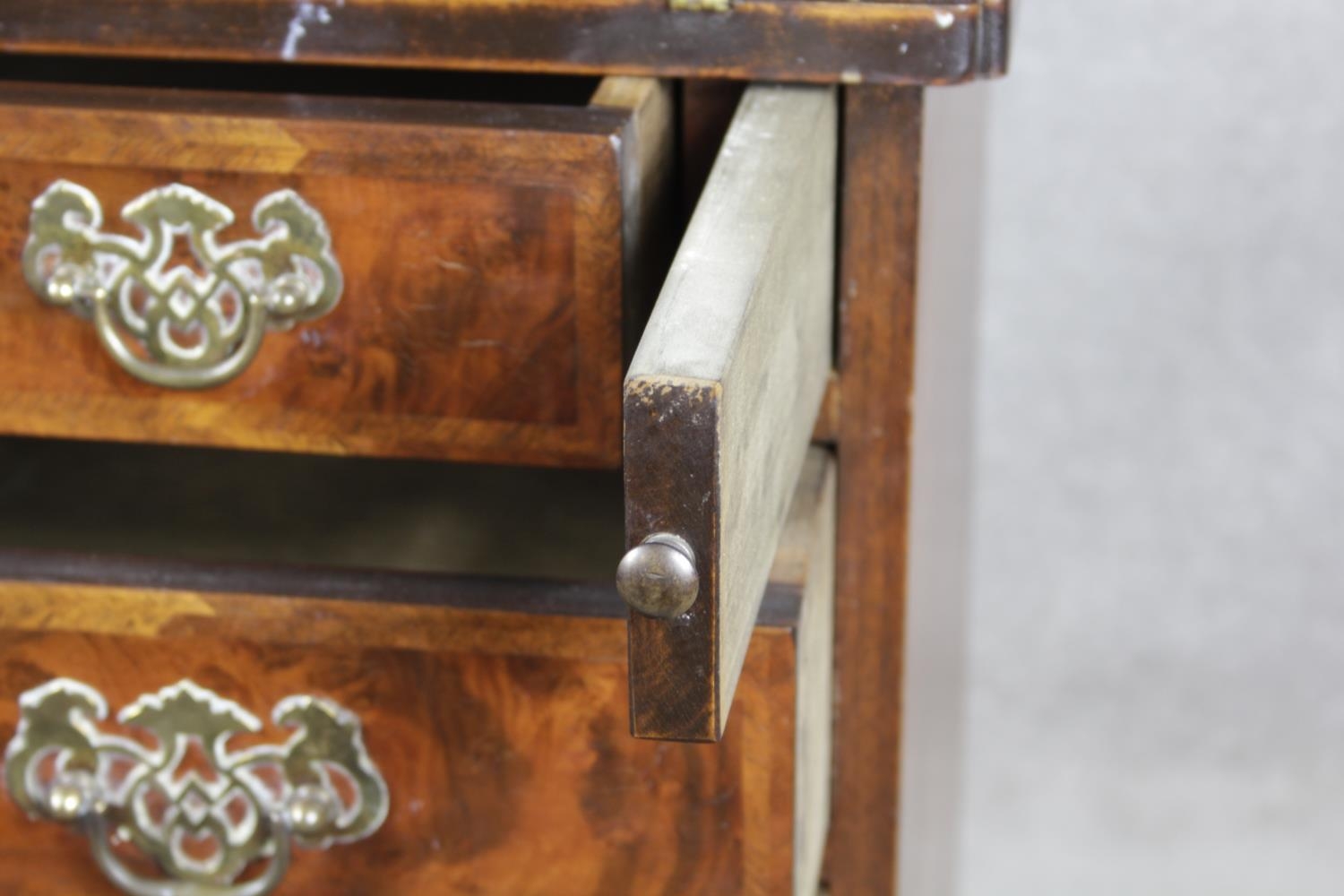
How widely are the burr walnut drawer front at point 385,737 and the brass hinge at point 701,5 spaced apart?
0.15 metres

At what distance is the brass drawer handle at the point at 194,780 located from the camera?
2.10 feet

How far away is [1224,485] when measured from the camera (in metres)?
1.30

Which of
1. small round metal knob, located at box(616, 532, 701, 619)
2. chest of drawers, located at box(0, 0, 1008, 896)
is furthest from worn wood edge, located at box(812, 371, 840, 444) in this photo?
small round metal knob, located at box(616, 532, 701, 619)

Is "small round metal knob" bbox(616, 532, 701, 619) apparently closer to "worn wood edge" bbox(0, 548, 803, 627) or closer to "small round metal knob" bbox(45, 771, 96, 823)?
"worn wood edge" bbox(0, 548, 803, 627)

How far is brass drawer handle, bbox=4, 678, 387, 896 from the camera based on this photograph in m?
0.64

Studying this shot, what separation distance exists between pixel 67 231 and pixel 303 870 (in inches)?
8.7

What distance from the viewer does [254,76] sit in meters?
0.76

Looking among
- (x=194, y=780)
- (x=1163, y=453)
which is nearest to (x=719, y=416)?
(x=194, y=780)

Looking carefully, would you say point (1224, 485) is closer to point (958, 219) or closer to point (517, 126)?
point (958, 219)

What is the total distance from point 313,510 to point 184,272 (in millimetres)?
205

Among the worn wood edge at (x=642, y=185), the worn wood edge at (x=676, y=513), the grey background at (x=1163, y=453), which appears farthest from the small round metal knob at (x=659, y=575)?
the grey background at (x=1163, y=453)

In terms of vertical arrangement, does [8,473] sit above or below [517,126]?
below

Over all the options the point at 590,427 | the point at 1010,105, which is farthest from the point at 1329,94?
the point at 590,427

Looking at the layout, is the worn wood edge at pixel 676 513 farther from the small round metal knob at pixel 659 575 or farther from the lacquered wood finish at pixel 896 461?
the lacquered wood finish at pixel 896 461
